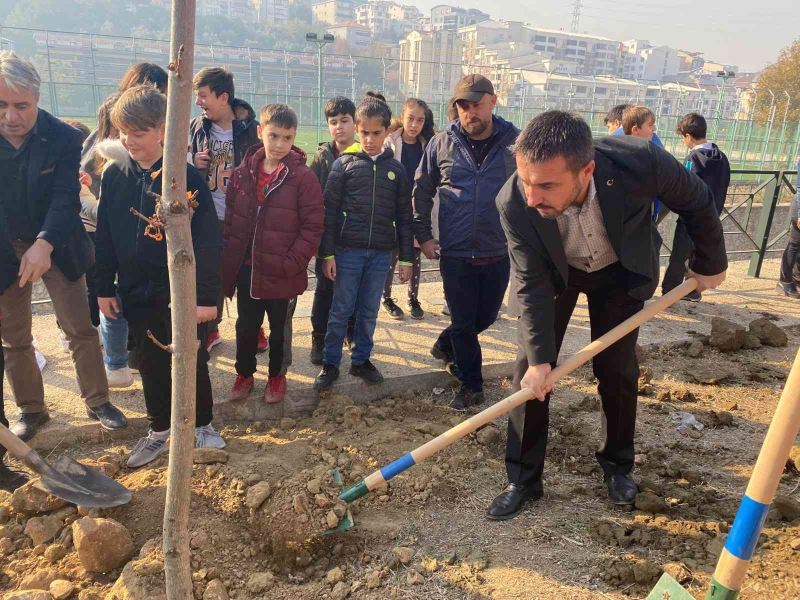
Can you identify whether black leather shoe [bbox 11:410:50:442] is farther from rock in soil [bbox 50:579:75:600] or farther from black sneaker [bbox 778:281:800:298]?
black sneaker [bbox 778:281:800:298]

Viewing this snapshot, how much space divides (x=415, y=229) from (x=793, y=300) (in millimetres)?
4761

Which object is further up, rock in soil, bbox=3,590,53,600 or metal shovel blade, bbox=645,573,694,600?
metal shovel blade, bbox=645,573,694,600

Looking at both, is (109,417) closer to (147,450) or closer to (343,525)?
(147,450)

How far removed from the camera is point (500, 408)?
257 cm

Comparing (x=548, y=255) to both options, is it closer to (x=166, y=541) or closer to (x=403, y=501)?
(x=403, y=501)

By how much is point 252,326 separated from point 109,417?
0.93 meters

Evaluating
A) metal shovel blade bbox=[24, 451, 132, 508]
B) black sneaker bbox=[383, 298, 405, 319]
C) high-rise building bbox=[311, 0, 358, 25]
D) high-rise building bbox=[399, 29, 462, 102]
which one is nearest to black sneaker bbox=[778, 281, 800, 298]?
black sneaker bbox=[383, 298, 405, 319]

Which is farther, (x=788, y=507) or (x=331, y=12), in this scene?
(x=331, y=12)

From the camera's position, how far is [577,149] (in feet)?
7.27

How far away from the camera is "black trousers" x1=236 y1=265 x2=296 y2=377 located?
3.76 meters

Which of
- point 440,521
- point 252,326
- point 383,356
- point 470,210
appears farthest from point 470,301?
point 440,521

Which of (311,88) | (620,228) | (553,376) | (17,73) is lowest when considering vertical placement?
(553,376)

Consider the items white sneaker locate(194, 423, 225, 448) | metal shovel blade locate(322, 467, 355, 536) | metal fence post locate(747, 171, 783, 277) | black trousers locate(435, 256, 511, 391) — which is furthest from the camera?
metal fence post locate(747, 171, 783, 277)

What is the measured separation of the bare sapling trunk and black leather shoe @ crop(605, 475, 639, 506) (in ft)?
6.33
